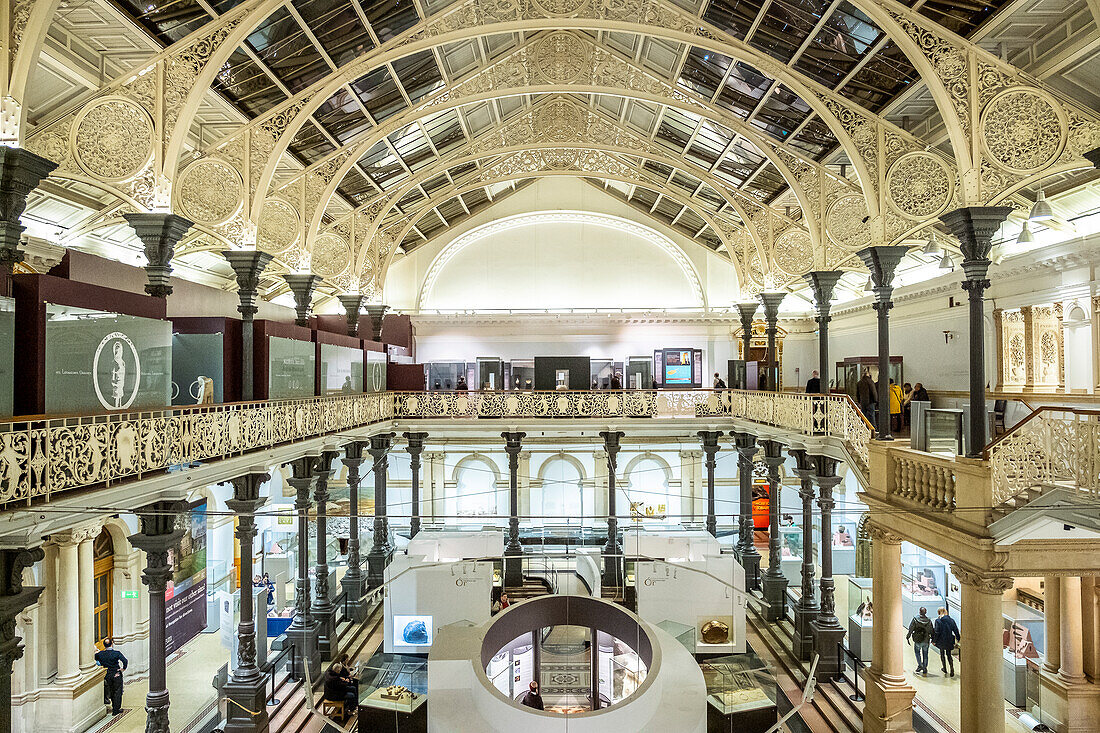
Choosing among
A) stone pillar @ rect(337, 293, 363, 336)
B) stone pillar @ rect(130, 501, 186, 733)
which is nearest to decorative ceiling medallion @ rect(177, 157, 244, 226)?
stone pillar @ rect(130, 501, 186, 733)

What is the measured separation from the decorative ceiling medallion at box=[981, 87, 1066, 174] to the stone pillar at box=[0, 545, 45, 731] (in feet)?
38.4

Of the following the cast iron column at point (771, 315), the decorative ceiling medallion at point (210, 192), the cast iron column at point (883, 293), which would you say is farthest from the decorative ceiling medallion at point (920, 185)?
the decorative ceiling medallion at point (210, 192)

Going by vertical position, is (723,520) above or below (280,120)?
below

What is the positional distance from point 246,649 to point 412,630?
3.63 m

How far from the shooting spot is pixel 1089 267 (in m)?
11.3

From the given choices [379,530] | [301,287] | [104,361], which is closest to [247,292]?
[301,287]

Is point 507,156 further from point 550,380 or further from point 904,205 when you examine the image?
point 904,205

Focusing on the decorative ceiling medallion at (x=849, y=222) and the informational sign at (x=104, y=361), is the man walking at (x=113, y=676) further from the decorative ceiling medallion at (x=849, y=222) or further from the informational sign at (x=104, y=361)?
the decorative ceiling medallion at (x=849, y=222)

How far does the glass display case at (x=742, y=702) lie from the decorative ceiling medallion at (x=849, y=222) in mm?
8395

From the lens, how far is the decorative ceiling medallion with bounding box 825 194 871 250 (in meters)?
12.3

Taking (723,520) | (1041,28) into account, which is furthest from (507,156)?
(723,520)

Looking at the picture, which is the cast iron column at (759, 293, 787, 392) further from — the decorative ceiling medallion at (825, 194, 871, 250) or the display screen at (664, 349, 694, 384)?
the display screen at (664, 349, 694, 384)

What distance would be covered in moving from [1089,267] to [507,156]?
14518 mm

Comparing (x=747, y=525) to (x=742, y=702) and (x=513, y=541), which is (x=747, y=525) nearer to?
(x=513, y=541)
